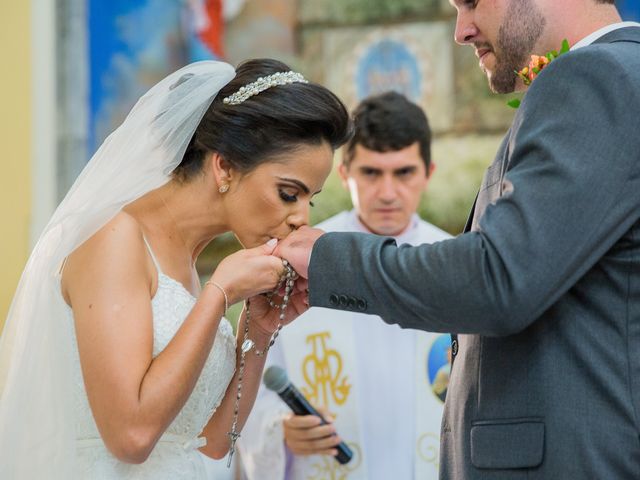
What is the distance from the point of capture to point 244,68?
Answer: 298 centimetres

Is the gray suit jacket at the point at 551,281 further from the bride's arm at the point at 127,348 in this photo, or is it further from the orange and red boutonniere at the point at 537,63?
the bride's arm at the point at 127,348

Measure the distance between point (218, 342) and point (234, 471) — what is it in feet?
7.91

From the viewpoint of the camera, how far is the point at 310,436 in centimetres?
378

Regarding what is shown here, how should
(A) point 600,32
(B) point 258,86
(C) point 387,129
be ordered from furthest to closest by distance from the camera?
(C) point 387,129 < (B) point 258,86 < (A) point 600,32

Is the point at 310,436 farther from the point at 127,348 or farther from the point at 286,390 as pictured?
the point at 127,348

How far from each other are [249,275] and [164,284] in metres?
0.26

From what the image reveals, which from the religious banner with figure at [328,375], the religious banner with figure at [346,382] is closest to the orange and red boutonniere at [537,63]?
the religious banner with figure at [346,382]

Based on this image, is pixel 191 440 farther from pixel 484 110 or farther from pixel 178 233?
pixel 484 110

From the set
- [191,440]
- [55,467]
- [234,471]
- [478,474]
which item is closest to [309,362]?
[234,471]

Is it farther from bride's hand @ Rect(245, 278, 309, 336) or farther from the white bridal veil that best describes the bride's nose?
the white bridal veil

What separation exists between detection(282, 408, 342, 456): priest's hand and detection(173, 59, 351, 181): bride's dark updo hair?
1232 mm

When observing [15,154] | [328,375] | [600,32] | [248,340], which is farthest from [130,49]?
[600,32]

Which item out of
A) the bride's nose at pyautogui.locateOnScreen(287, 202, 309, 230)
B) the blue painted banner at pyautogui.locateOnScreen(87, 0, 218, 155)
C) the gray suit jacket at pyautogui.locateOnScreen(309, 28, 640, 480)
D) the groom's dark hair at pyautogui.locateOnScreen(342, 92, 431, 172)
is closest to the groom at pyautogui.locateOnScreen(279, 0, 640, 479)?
the gray suit jacket at pyautogui.locateOnScreen(309, 28, 640, 480)

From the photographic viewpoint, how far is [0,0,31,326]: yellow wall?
6570mm
